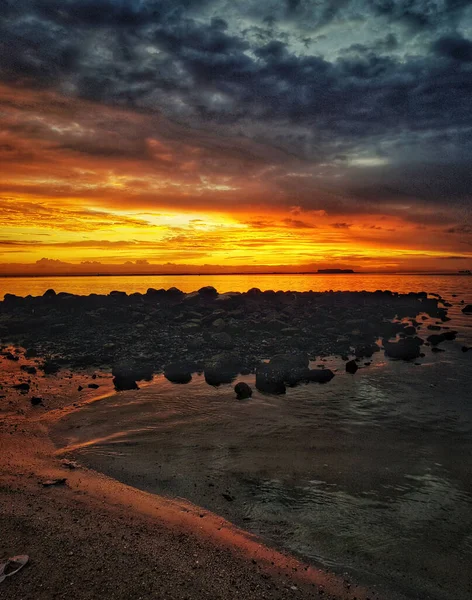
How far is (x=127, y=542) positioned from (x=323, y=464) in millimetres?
4473

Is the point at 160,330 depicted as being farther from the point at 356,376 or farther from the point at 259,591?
the point at 259,591

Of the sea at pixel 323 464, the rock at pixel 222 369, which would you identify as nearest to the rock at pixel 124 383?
the sea at pixel 323 464

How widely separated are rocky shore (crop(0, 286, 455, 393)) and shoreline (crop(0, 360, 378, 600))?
22.4 ft

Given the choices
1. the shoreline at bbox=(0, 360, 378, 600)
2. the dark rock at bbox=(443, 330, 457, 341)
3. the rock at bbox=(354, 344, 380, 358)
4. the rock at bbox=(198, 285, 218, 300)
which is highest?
the rock at bbox=(198, 285, 218, 300)

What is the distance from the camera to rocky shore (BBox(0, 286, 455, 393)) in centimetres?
1470

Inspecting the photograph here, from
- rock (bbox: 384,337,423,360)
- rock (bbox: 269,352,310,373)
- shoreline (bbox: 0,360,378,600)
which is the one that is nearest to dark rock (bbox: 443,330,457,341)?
rock (bbox: 384,337,423,360)

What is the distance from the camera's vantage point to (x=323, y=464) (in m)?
→ 7.96

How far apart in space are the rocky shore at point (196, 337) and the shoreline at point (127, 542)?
22.4ft

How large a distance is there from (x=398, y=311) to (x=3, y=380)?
34198 mm

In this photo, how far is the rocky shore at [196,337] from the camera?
579 inches

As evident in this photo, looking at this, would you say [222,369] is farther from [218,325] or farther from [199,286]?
[199,286]

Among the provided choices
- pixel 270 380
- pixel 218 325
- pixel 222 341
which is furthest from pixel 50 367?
pixel 218 325

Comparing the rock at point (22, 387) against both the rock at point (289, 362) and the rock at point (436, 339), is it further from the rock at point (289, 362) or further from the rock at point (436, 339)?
the rock at point (436, 339)

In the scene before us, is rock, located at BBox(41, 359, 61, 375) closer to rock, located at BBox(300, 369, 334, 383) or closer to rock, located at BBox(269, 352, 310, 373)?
rock, located at BBox(269, 352, 310, 373)
